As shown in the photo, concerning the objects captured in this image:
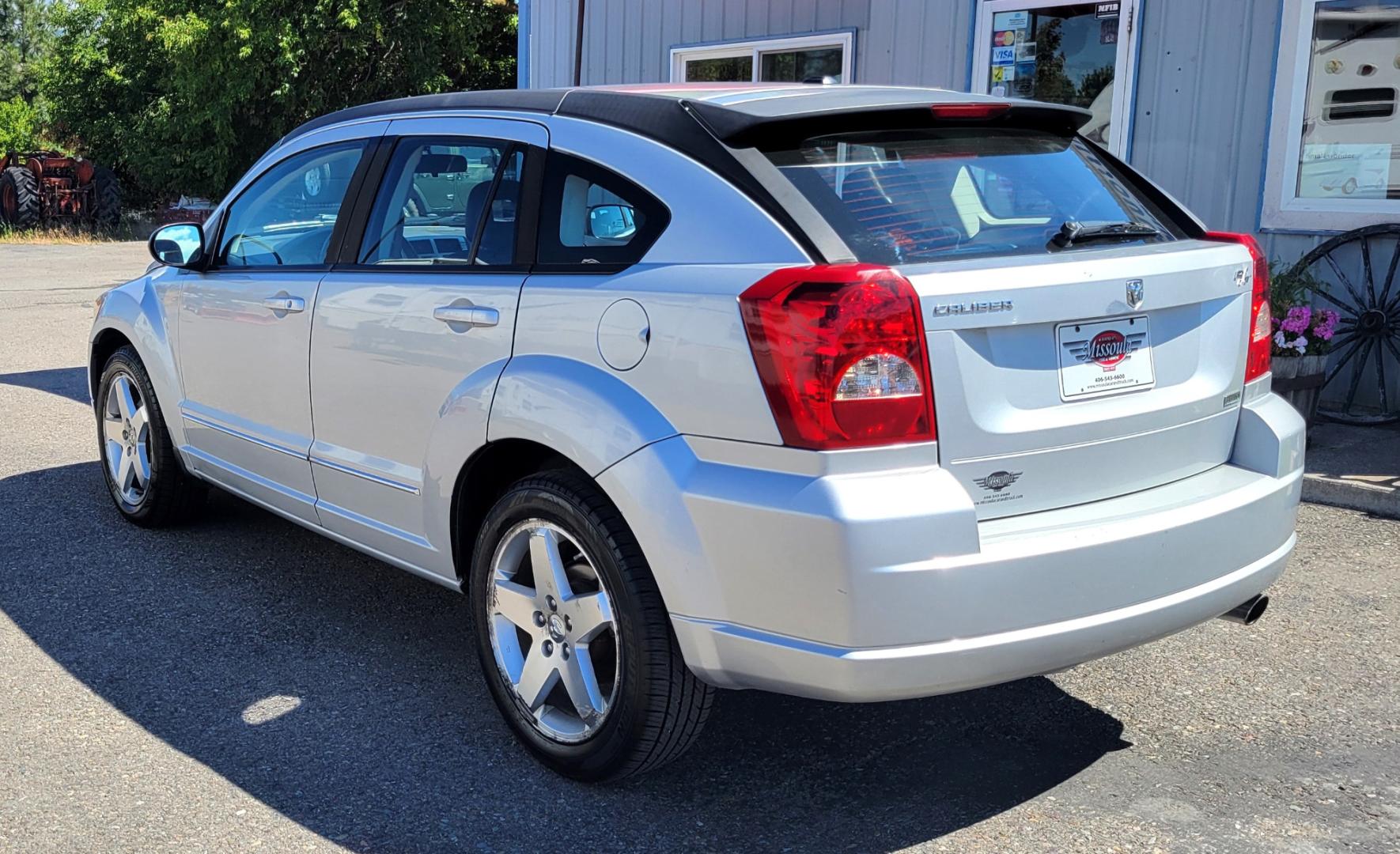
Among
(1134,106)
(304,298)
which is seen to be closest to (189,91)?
(1134,106)

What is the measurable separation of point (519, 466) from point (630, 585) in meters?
0.71

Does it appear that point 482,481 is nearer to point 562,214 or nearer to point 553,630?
point 553,630

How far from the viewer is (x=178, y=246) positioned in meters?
4.95

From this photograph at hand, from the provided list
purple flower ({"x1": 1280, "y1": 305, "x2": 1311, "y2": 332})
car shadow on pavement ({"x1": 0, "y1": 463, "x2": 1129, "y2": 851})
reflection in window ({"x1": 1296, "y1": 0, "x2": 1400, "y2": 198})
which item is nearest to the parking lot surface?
car shadow on pavement ({"x1": 0, "y1": 463, "x2": 1129, "y2": 851})

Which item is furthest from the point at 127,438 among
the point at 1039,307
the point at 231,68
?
the point at 231,68

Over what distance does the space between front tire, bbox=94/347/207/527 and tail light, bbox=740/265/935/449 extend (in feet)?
11.0

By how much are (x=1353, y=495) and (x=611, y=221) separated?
4280mm

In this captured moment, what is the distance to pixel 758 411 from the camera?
2.74m

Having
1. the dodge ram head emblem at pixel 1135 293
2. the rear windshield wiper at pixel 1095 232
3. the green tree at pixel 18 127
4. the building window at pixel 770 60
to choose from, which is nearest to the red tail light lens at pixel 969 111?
the rear windshield wiper at pixel 1095 232

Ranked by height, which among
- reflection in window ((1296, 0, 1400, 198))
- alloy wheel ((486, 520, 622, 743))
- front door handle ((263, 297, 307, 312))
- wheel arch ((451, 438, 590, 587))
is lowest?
alloy wheel ((486, 520, 622, 743))

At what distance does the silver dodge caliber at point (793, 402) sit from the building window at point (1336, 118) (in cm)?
481

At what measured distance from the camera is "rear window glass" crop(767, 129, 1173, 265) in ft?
9.61

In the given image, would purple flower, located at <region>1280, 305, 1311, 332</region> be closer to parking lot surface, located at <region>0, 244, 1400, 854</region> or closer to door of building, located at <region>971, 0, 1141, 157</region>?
door of building, located at <region>971, 0, 1141, 157</region>

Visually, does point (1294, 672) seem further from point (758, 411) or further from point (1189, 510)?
point (758, 411)
